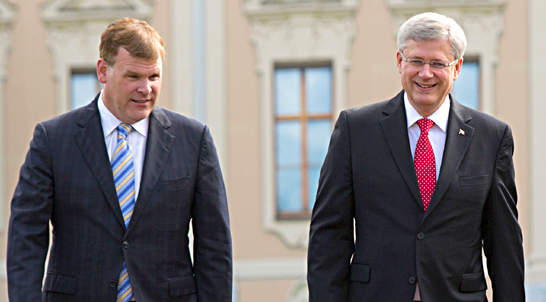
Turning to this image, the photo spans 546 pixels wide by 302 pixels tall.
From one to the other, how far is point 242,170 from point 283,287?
148 centimetres

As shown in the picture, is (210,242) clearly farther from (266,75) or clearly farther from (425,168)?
(266,75)

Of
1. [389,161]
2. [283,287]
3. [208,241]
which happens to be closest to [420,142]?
[389,161]

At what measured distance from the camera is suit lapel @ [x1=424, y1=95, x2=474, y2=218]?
127 inches

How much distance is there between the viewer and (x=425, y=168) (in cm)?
329

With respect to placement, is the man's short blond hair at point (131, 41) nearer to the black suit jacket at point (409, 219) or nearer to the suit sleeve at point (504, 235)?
the black suit jacket at point (409, 219)

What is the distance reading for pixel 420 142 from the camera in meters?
3.33

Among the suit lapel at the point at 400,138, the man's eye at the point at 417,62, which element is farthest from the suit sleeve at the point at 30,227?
the man's eye at the point at 417,62

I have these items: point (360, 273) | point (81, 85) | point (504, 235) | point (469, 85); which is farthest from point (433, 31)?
point (81, 85)

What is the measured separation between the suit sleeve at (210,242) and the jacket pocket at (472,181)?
37.9 inches

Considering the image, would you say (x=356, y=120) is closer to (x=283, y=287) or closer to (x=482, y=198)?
(x=482, y=198)

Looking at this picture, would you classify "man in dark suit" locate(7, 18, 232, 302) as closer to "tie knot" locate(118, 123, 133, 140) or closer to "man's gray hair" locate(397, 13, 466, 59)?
"tie knot" locate(118, 123, 133, 140)

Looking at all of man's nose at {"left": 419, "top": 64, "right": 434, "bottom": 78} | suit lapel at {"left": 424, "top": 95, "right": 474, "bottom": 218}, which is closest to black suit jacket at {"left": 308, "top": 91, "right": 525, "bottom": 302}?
suit lapel at {"left": 424, "top": 95, "right": 474, "bottom": 218}

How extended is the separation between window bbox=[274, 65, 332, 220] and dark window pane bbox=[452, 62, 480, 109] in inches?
61.7

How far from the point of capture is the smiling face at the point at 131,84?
3.31 m
